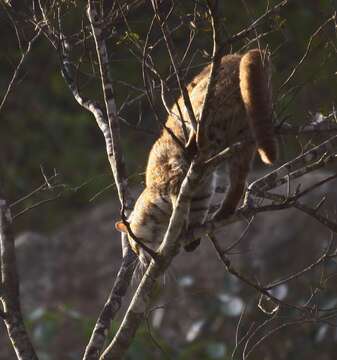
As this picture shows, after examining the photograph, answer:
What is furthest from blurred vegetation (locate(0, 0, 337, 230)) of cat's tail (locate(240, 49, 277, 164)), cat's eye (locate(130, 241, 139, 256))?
cat's tail (locate(240, 49, 277, 164))

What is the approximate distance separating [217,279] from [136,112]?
14.6 feet

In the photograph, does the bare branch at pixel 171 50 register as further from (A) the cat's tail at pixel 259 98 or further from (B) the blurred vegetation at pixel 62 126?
(B) the blurred vegetation at pixel 62 126

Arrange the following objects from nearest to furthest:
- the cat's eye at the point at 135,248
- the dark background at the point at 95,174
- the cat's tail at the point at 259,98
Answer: the cat's tail at the point at 259,98, the cat's eye at the point at 135,248, the dark background at the point at 95,174

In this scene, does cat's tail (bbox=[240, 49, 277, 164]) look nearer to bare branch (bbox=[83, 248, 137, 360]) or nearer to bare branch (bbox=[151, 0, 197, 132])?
bare branch (bbox=[151, 0, 197, 132])

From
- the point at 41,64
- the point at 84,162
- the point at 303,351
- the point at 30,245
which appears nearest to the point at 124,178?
the point at 303,351

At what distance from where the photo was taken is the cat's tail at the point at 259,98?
15.3ft

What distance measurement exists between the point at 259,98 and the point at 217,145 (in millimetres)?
475

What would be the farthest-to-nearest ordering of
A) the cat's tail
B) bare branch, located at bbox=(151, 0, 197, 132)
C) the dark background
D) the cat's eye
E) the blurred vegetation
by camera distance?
1. the blurred vegetation
2. the dark background
3. the cat's eye
4. the cat's tail
5. bare branch, located at bbox=(151, 0, 197, 132)

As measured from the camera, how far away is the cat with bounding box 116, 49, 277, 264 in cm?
478

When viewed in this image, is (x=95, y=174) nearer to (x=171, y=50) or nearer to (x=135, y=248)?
(x=135, y=248)

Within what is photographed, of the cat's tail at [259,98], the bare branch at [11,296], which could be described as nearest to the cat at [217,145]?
the cat's tail at [259,98]

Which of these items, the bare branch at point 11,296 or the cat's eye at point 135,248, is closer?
the bare branch at point 11,296

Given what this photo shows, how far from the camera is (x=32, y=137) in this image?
1435 centimetres

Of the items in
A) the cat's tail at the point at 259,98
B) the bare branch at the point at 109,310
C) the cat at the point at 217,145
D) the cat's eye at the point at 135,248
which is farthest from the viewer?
the cat's eye at the point at 135,248
